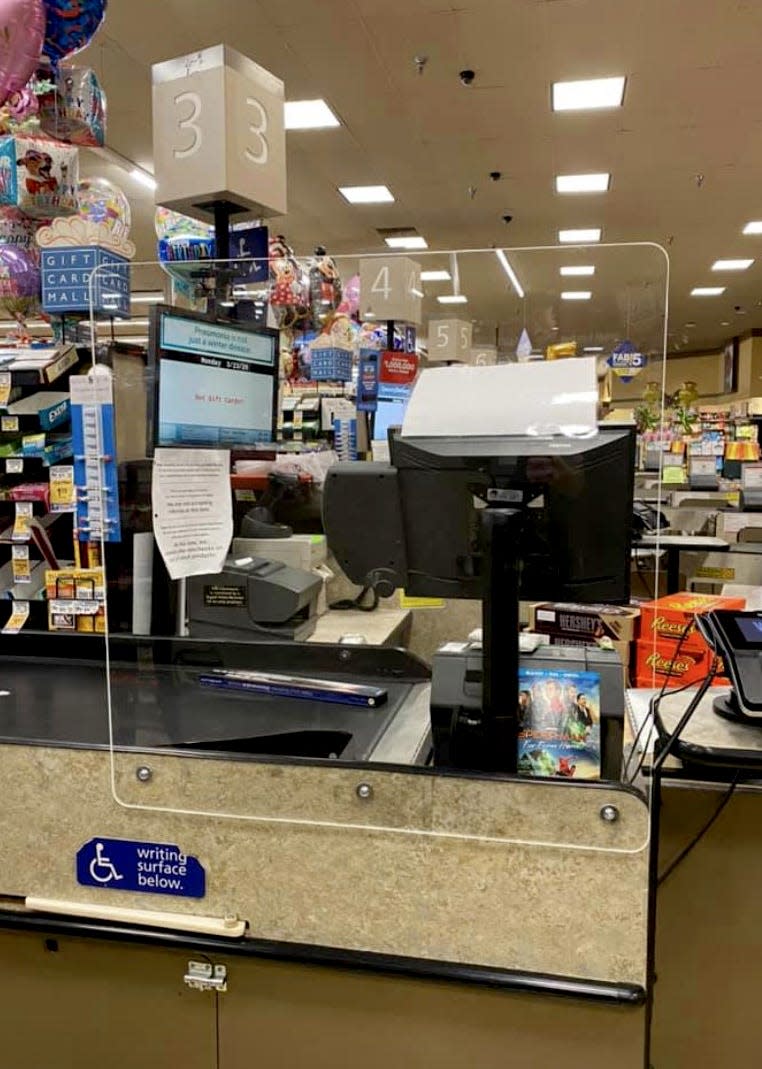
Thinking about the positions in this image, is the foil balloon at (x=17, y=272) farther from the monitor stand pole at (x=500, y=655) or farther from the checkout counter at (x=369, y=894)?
the monitor stand pole at (x=500, y=655)

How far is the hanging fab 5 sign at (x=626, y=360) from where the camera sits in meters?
1.32

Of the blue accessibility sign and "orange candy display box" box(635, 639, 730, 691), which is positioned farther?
"orange candy display box" box(635, 639, 730, 691)

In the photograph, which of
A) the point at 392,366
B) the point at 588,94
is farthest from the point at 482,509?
the point at 588,94

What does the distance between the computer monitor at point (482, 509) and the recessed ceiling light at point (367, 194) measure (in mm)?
7300

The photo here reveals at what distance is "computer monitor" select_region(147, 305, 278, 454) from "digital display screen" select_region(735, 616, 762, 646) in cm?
101

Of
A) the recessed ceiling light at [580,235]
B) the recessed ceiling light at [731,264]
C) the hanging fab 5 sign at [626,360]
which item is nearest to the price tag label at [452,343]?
the hanging fab 5 sign at [626,360]

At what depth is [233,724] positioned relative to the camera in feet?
5.34

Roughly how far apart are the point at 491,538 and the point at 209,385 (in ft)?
2.23

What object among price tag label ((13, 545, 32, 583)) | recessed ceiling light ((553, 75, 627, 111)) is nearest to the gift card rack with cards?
price tag label ((13, 545, 32, 583))

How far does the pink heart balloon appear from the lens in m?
2.07

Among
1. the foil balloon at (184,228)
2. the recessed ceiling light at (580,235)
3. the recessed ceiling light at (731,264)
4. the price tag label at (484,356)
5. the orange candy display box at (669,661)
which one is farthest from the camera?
the recessed ceiling light at (731,264)

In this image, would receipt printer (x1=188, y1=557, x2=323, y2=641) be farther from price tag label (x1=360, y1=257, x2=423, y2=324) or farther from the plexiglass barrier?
price tag label (x1=360, y1=257, x2=423, y2=324)

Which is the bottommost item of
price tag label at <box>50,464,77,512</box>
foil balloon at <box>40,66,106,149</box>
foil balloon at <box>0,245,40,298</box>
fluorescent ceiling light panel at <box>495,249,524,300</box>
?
price tag label at <box>50,464,77,512</box>

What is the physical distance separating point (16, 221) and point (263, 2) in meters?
2.83
